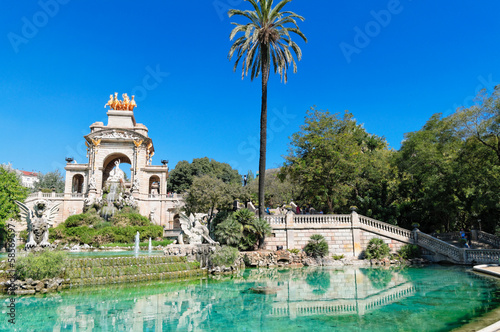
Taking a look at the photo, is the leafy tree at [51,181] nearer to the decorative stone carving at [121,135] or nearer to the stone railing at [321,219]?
the decorative stone carving at [121,135]

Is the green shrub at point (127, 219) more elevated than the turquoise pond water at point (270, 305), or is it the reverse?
the green shrub at point (127, 219)

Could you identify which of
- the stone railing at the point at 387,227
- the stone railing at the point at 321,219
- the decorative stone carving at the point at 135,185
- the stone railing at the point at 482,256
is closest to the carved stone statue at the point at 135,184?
the decorative stone carving at the point at 135,185

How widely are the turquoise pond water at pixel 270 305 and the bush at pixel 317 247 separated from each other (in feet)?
21.2

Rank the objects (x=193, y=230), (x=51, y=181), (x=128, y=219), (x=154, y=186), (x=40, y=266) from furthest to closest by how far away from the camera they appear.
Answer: (x=51, y=181)
(x=154, y=186)
(x=128, y=219)
(x=193, y=230)
(x=40, y=266)

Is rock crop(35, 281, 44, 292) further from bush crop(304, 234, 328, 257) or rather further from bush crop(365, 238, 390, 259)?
bush crop(365, 238, 390, 259)

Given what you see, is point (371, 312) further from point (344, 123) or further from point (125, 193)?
point (125, 193)

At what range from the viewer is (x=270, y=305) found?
1118 cm

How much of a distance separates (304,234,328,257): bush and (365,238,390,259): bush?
288cm

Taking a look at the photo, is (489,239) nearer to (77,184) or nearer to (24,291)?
(24,291)

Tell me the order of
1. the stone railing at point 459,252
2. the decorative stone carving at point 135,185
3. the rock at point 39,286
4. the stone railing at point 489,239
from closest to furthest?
the rock at point 39,286
the stone railing at point 459,252
the stone railing at point 489,239
the decorative stone carving at point 135,185

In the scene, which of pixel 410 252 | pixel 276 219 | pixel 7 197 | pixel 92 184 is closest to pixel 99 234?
pixel 7 197

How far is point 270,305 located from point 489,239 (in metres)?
20.7

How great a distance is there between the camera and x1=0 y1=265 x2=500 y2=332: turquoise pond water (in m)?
8.82

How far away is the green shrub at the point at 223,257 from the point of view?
18.8 meters
